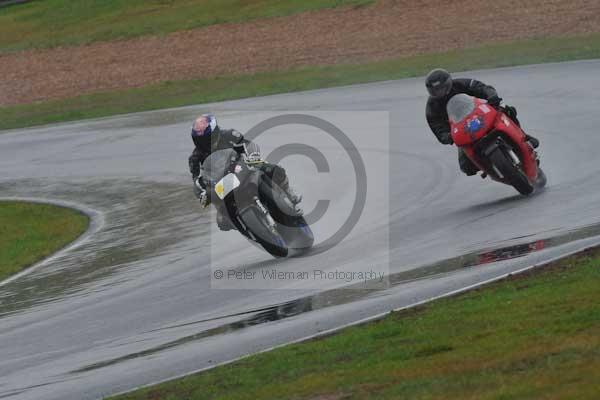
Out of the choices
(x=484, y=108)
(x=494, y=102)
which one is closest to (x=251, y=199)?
(x=484, y=108)

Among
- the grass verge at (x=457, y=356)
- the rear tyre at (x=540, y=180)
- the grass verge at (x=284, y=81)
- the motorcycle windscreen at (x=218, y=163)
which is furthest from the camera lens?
the grass verge at (x=284, y=81)

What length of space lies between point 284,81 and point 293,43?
6.14 metres

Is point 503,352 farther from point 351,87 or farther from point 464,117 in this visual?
point 351,87

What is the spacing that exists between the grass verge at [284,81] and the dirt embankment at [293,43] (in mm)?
1136

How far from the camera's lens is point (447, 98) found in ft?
45.2

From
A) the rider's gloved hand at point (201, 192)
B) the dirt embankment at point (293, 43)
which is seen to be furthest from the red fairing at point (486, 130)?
the dirt embankment at point (293, 43)

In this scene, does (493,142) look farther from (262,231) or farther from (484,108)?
(262,231)

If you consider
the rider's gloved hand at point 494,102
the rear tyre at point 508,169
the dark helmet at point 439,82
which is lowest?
the rear tyre at point 508,169

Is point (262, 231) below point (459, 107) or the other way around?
below

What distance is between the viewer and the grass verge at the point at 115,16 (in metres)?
41.4

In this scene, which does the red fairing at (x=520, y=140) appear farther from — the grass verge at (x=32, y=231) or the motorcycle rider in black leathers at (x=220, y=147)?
the grass verge at (x=32, y=231)

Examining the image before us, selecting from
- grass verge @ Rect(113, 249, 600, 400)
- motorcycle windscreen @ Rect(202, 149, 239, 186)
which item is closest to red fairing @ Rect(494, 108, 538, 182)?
motorcycle windscreen @ Rect(202, 149, 239, 186)

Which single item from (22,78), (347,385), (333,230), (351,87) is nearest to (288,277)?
(333,230)

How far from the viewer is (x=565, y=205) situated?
41.3ft
